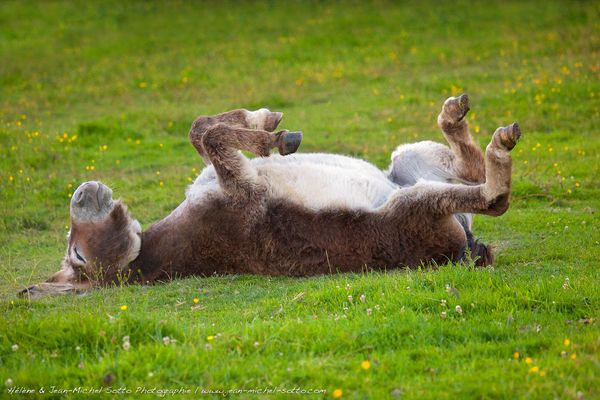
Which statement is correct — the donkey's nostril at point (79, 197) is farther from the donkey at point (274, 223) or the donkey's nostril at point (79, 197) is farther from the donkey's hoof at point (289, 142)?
the donkey's hoof at point (289, 142)

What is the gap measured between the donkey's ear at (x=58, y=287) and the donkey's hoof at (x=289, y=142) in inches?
77.5

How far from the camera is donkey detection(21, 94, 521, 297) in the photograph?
659cm

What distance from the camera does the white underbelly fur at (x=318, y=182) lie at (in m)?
6.65

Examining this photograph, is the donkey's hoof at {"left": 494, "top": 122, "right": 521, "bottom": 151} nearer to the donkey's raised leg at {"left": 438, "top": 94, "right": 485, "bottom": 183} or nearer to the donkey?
the donkey

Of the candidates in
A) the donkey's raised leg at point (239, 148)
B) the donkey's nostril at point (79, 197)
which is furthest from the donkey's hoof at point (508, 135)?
the donkey's nostril at point (79, 197)

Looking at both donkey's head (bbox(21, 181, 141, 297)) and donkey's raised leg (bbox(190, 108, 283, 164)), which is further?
donkey's raised leg (bbox(190, 108, 283, 164))

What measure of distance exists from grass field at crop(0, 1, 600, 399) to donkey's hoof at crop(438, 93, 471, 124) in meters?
1.38

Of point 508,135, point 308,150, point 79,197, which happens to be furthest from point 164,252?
point 308,150

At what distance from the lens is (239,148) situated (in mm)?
6773

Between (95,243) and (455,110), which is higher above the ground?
(455,110)

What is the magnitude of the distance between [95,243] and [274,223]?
1.49 m

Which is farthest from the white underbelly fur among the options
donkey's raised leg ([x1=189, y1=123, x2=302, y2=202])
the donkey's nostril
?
the donkey's nostril

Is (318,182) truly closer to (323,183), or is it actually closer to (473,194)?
(323,183)

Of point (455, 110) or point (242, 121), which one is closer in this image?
point (455, 110)
